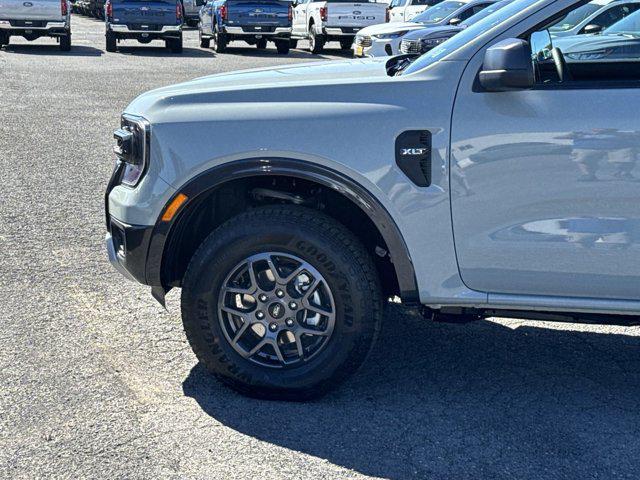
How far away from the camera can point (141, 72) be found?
809 inches

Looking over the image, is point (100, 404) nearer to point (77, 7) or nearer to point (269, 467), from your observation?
point (269, 467)

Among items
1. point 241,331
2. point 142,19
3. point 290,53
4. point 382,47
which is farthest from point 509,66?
point 290,53

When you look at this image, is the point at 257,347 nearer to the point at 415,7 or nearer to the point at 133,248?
the point at 133,248

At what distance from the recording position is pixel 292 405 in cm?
439

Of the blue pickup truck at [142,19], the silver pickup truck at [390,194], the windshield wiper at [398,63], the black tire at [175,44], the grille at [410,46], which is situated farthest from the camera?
the black tire at [175,44]

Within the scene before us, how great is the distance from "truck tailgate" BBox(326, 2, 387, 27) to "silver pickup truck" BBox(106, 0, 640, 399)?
22.3 metres

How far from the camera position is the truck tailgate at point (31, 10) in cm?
2555

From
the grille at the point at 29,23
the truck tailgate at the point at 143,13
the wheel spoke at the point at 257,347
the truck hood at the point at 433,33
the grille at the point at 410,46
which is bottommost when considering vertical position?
the grille at the point at 29,23

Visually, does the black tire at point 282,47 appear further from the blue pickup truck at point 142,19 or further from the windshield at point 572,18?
the windshield at point 572,18

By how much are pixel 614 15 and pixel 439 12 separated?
1560 centimetres

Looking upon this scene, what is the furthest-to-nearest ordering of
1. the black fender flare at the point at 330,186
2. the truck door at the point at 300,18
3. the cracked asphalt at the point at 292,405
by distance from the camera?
1. the truck door at the point at 300,18
2. the black fender flare at the point at 330,186
3. the cracked asphalt at the point at 292,405

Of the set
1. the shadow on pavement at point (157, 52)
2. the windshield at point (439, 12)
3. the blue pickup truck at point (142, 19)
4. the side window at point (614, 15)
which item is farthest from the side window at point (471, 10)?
the side window at point (614, 15)

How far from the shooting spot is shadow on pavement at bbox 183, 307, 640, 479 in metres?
3.89

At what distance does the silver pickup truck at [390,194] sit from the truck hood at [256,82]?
2cm
